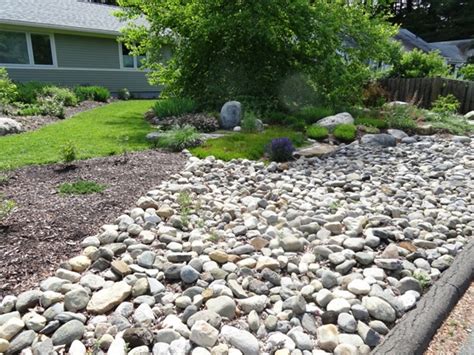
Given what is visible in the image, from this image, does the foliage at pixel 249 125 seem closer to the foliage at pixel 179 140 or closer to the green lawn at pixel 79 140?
the foliage at pixel 179 140

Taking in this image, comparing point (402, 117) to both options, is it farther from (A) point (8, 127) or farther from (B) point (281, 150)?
(A) point (8, 127)

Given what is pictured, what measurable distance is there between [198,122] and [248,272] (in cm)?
483

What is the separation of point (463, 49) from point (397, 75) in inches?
871

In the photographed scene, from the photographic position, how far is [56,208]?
292cm

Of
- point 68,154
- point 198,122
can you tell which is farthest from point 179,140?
point 68,154

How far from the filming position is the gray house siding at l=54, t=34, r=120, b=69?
1388 centimetres

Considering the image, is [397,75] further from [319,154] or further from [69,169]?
[69,169]

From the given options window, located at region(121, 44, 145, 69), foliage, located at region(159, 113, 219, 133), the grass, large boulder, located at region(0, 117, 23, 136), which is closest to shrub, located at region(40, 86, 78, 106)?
large boulder, located at region(0, 117, 23, 136)

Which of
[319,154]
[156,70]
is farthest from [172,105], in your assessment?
[319,154]

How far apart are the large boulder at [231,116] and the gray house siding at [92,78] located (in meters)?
9.72

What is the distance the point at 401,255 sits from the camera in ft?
8.19

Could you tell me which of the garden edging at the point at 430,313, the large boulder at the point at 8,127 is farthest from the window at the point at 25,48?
the garden edging at the point at 430,313

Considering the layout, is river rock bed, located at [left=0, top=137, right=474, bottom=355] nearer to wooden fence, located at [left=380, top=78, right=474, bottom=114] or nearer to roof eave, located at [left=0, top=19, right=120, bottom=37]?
wooden fence, located at [left=380, top=78, right=474, bottom=114]

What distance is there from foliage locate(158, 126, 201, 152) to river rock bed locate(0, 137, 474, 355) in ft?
5.14
